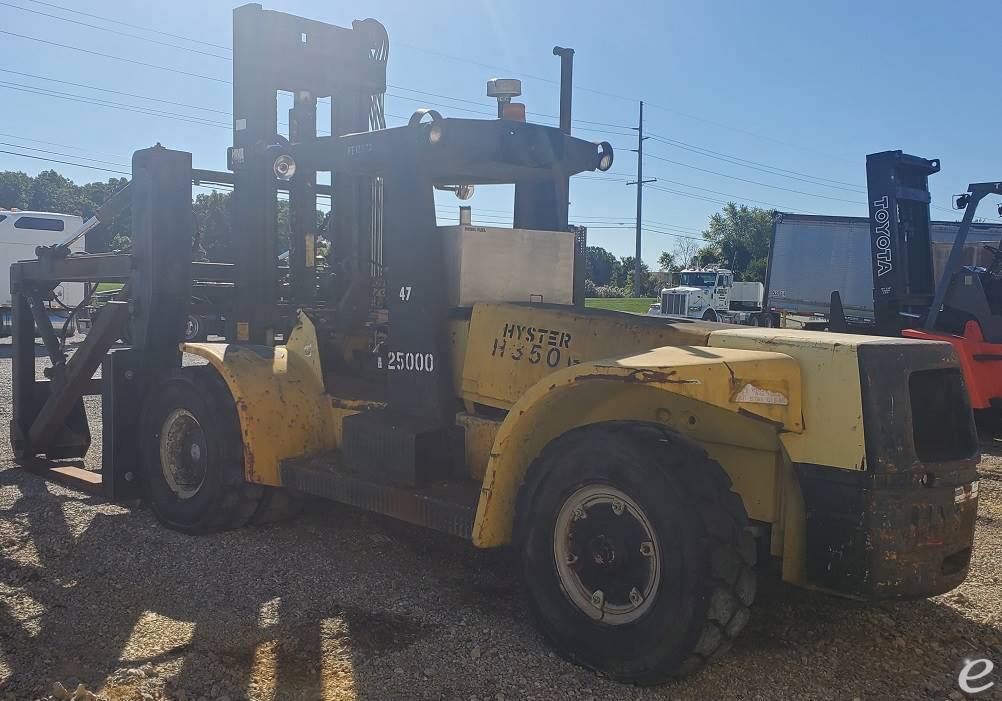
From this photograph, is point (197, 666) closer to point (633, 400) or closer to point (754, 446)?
point (633, 400)

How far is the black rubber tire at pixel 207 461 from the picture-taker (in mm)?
5652

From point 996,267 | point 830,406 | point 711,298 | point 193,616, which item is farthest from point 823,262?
point 193,616

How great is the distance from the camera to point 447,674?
3824 mm

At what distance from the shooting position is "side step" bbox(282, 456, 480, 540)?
445cm

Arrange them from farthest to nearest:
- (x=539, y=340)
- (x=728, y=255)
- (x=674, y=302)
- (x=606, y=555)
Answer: (x=728, y=255) < (x=674, y=302) < (x=539, y=340) < (x=606, y=555)

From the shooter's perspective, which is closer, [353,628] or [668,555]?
[668,555]

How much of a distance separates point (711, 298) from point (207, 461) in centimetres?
3198

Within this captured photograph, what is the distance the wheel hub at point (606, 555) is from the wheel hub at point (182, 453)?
299cm

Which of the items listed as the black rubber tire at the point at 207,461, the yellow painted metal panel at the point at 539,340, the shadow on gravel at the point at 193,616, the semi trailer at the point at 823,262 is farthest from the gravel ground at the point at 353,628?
the semi trailer at the point at 823,262

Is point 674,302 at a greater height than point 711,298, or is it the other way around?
point 711,298

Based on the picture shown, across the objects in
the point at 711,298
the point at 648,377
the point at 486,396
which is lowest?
the point at 486,396

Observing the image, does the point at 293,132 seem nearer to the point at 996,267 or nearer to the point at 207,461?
the point at 207,461

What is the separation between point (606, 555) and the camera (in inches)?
147

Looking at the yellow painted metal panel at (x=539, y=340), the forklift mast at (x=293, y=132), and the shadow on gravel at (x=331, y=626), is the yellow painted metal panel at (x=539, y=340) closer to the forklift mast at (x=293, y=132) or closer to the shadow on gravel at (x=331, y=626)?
the shadow on gravel at (x=331, y=626)
